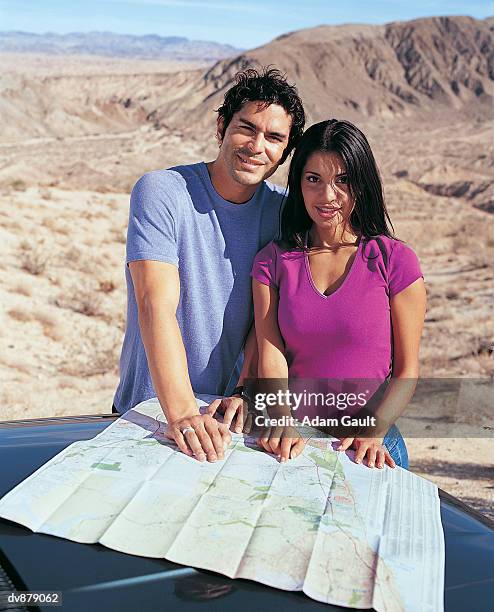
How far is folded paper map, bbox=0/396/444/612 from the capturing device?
1386 millimetres

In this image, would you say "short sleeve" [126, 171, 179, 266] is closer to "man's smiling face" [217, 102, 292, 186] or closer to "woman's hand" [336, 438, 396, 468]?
"man's smiling face" [217, 102, 292, 186]

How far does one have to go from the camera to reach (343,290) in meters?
Result: 2.33

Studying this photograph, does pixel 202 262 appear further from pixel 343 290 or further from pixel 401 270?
pixel 401 270

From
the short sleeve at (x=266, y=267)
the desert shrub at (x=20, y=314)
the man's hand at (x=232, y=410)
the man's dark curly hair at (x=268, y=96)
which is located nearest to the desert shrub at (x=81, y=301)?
the desert shrub at (x=20, y=314)

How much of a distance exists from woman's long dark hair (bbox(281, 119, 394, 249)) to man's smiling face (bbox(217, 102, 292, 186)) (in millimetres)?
106

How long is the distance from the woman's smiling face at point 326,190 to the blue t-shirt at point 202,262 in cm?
29

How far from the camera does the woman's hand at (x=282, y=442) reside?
6.25 ft

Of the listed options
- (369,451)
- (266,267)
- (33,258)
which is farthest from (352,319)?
(33,258)

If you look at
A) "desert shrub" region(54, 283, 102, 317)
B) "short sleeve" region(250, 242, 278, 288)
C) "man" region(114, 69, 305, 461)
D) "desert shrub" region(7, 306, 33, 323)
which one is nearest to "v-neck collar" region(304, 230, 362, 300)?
"short sleeve" region(250, 242, 278, 288)

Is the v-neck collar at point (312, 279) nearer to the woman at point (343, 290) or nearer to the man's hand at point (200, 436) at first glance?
the woman at point (343, 290)

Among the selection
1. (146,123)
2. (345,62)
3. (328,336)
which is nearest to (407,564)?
(328,336)

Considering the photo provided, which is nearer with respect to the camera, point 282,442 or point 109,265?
point 282,442

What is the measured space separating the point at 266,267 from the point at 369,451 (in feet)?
2.48

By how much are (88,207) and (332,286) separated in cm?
1331
